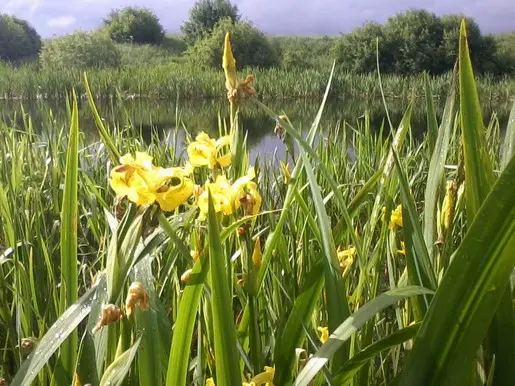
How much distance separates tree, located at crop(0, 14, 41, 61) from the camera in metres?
17.6

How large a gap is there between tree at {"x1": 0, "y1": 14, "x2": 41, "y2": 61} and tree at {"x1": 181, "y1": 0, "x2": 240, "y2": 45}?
16.5 ft

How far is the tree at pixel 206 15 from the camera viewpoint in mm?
18438

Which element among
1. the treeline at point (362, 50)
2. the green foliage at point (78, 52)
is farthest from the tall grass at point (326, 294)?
the green foliage at point (78, 52)

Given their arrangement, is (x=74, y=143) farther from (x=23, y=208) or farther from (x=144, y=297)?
(x=23, y=208)

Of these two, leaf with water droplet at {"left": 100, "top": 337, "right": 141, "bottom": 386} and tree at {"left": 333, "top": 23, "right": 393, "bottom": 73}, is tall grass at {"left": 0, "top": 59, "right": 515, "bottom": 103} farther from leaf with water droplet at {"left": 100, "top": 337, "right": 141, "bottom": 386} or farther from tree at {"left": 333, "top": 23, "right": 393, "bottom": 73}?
leaf with water droplet at {"left": 100, "top": 337, "right": 141, "bottom": 386}

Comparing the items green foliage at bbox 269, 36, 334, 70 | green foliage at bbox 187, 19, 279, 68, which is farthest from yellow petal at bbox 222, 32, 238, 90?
green foliage at bbox 187, 19, 279, 68

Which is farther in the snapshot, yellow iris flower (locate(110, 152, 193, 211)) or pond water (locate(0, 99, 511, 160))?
pond water (locate(0, 99, 511, 160))

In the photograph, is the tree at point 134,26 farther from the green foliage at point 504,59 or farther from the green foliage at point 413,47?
the green foliage at point 504,59

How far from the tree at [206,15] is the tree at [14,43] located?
5.02 meters

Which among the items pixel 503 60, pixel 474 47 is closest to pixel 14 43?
pixel 474 47

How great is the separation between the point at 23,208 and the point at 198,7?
19.0 m

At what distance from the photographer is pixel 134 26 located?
2027cm

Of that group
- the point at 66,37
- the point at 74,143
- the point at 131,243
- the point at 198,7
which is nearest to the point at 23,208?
the point at 74,143

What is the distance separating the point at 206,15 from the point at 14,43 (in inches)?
242
